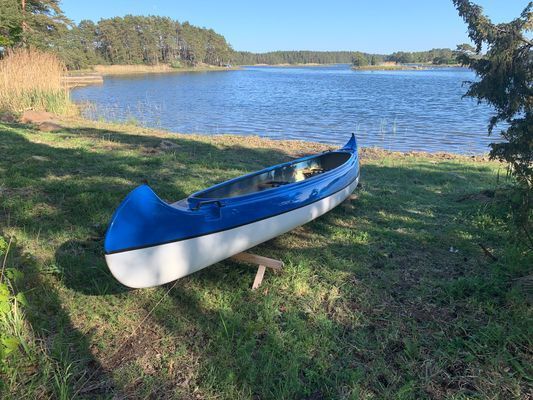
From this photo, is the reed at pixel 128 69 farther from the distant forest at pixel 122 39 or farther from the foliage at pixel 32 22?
the foliage at pixel 32 22

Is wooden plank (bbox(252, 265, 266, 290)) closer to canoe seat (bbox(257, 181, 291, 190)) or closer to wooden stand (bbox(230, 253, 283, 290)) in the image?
wooden stand (bbox(230, 253, 283, 290))

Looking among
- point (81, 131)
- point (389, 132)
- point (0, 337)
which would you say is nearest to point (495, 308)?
point (0, 337)

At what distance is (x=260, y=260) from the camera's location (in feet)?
13.1

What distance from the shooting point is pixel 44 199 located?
18.5ft

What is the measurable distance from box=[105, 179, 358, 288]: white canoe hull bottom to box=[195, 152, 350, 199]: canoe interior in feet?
2.88

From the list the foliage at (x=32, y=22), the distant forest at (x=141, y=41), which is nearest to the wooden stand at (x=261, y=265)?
the foliage at (x=32, y=22)

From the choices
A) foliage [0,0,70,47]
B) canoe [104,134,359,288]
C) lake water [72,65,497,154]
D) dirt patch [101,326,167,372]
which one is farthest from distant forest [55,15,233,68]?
dirt patch [101,326,167,372]

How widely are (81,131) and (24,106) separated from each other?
16.8 feet

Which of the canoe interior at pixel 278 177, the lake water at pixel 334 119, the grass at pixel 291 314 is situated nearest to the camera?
the grass at pixel 291 314

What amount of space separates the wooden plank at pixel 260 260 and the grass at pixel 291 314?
0.66ft

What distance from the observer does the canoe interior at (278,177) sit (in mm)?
5090

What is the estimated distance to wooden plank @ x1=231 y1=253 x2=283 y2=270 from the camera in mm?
3939

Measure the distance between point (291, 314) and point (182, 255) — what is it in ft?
3.49

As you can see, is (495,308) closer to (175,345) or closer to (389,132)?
(175,345)
